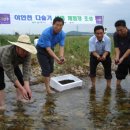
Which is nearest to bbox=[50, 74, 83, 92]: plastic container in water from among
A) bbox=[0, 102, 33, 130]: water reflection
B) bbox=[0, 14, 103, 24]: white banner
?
bbox=[0, 102, 33, 130]: water reflection

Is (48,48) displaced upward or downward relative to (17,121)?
upward

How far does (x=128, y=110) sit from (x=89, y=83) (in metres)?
2.92

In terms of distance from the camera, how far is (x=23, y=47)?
201 inches

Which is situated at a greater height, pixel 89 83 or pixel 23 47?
pixel 23 47

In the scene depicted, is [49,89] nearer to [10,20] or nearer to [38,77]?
[38,77]

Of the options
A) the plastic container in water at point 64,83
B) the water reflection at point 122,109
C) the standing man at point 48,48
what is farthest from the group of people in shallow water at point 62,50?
the water reflection at point 122,109

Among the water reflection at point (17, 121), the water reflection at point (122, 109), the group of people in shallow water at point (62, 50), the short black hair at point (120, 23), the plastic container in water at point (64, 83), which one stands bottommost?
the water reflection at point (122, 109)

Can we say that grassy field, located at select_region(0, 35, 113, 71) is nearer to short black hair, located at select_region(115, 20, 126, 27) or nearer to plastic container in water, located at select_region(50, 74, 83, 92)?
plastic container in water, located at select_region(50, 74, 83, 92)

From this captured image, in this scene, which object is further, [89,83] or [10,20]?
[10,20]

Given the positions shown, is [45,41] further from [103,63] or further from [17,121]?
[17,121]

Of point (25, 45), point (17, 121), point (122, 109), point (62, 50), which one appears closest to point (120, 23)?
point (62, 50)

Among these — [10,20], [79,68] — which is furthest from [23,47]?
[10,20]

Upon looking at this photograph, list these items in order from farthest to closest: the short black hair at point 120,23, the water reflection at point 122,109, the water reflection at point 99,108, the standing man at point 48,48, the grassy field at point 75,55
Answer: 1. the grassy field at point 75,55
2. the short black hair at point 120,23
3. the standing man at point 48,48
4. the water reflection at point 99,108
5. the water reflection at point 122,109

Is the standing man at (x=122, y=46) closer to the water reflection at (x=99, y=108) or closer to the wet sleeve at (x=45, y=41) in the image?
the water reflection at (x=99, y=108)
